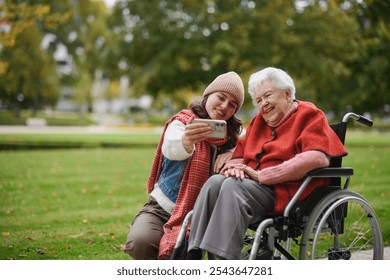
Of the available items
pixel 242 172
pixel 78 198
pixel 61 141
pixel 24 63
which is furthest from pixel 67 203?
Result: pixel 61 141

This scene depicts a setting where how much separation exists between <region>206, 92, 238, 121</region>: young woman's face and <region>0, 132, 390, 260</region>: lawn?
1.28 m

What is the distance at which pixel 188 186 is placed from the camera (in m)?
2.57

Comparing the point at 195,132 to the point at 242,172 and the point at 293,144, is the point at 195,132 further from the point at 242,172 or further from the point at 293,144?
the point at 293,144

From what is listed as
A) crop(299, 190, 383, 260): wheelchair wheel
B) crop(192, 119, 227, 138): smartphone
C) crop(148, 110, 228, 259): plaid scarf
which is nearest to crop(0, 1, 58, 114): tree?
crop(148, 110, 228, 259): plaid scarf

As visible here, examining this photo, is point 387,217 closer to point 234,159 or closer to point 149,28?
point 234,159

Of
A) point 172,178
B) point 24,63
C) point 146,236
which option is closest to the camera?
point 146,236

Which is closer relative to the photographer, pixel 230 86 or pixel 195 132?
pixel 195 132

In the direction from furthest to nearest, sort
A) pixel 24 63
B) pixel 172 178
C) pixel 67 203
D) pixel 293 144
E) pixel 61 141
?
pixel 61 141
pixel 24 63
pixel 67 203
pixel 172 178
pixel 293 144

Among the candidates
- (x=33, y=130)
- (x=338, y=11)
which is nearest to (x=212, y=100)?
(x=338, y=11)

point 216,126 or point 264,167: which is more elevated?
point 216,126

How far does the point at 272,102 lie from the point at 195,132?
0.38m

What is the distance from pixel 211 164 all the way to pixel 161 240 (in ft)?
1.42

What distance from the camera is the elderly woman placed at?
2.26 m
